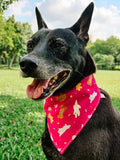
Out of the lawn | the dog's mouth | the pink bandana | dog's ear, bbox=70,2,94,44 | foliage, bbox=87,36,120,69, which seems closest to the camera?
the dog's mouth

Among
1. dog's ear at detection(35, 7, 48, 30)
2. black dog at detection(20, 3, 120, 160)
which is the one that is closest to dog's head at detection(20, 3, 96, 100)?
black dog at detection(20, 3, 120, 160)

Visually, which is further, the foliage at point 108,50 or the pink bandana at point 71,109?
the foliage at point 108,50

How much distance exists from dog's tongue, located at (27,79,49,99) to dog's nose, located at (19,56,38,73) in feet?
0.73

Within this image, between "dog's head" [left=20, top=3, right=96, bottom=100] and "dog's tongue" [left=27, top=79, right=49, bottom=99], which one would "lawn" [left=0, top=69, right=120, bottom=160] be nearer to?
"dog's tongue" [left=27, top=79, right=49, bottom=99]

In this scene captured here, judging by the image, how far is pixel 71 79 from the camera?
6.65 ft

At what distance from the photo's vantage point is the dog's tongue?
188cm

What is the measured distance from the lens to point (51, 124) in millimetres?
2135

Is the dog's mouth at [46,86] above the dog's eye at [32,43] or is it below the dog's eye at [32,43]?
below

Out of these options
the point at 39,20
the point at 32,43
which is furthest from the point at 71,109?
the point at 39,20

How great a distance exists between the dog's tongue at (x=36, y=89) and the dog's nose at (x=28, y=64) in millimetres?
223

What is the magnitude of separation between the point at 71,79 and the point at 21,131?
2373 millimetres

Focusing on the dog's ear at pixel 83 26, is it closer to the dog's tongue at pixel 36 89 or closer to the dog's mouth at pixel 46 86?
the dog's mouth at pixel 46 86

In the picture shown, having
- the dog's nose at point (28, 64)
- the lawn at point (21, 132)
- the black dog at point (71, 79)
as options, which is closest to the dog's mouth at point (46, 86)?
the black dog at point (71, 79)

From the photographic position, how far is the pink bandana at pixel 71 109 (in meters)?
1.98
